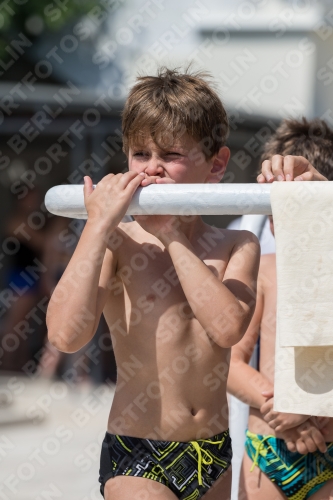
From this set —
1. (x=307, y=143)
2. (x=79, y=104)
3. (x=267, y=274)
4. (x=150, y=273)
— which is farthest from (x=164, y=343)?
(x=79, y=104)

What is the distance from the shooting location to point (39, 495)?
3820mm

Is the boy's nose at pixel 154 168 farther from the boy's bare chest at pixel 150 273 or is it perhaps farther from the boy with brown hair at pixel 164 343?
the boy's bare chest at pixel 150 273

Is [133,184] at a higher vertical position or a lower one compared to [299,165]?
higher

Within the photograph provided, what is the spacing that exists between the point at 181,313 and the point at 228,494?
51 cm

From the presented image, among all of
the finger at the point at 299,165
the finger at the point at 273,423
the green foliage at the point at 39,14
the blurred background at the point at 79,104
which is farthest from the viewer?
the green foliage at the point at 39,14

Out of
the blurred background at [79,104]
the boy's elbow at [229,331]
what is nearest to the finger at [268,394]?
the boy's elbow at [229,331]

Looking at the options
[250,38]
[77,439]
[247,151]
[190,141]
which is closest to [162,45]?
[250,38]

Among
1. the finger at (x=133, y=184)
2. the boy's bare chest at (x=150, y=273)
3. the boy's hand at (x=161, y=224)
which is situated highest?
the finger at (x=133, y=184)

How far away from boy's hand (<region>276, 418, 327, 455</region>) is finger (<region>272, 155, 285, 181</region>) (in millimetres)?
822

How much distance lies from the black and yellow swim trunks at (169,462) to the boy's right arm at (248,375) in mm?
360

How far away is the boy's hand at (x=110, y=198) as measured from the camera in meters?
1.48

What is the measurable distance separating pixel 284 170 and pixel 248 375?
0.80 m

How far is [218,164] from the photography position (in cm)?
206

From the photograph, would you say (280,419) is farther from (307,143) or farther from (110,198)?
(307,143)
